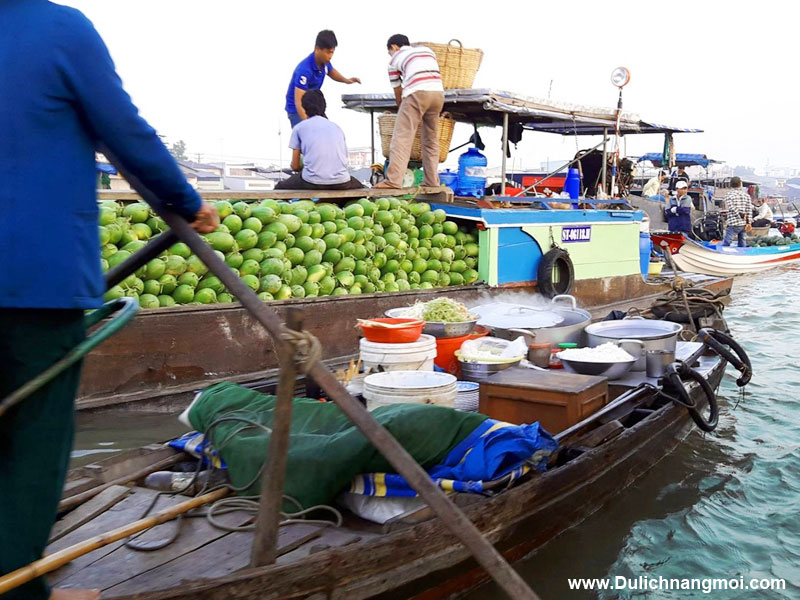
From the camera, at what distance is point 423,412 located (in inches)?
114

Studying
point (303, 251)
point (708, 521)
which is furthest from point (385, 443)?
point (303, 251)

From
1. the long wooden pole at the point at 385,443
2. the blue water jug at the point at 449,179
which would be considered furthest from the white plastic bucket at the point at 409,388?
the blue water jug at the point at 449,179

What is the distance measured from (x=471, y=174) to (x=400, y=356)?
524 centimetres

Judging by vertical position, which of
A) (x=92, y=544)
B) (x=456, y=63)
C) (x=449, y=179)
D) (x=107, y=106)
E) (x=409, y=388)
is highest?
(x=456, y=63)

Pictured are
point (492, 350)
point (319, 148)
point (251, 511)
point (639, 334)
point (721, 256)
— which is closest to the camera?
point (251, 511)

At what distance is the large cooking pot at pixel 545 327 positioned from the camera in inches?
189

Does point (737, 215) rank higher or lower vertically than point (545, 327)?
higher

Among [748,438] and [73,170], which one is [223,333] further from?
[748,438]

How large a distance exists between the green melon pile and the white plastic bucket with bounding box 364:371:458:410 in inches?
93.1

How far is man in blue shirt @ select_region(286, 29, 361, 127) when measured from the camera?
24.3ft

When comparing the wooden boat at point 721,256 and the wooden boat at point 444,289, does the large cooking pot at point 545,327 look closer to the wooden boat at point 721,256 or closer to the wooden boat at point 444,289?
the wooden boat at point 444,289

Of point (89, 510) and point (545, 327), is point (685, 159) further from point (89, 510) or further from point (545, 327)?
point (89, 510)

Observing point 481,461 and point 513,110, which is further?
point 513,110

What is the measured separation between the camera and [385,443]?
76.9 inches
